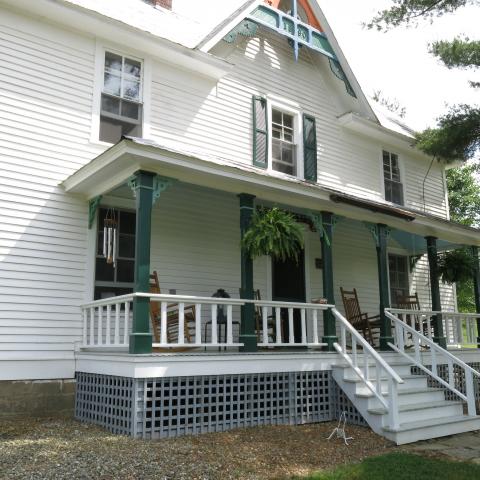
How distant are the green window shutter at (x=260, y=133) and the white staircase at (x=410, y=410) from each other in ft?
14.7

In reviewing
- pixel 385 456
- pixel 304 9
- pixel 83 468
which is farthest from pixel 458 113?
pixel 83 468

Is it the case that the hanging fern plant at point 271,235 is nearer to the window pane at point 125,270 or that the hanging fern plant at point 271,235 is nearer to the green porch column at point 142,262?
the green porch column at point 142,262

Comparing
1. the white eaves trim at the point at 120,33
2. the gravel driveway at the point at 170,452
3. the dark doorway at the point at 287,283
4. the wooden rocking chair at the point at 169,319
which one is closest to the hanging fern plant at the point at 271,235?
the wooden rocking chair at the point at 169,319

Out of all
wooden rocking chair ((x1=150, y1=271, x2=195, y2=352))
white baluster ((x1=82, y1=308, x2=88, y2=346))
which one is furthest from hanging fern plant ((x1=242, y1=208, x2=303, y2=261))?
white baluster ((x1=82, y1=308, x2=88, y2=346))

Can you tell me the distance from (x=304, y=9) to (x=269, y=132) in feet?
9.95

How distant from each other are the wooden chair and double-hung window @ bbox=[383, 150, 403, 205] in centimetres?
325

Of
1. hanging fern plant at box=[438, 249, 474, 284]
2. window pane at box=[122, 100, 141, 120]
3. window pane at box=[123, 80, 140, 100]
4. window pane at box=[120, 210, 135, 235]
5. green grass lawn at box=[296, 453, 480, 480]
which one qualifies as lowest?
green grass lawn at box=[296, 453, 480, 480]

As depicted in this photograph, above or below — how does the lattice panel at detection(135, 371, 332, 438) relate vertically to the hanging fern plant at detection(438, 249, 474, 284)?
below

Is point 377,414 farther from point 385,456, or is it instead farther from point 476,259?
point 476,259

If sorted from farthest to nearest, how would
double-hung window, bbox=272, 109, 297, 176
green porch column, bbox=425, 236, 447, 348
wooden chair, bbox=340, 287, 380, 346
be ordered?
1. double-hung window, bbox=272, 109, 297, 176
2. wooden chair, bbox=340, 287, 380, 346
3. green porch column, bbox=425, 236, 447, 348

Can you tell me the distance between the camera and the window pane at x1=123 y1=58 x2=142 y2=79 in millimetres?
9203

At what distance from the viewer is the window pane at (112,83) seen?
891cm

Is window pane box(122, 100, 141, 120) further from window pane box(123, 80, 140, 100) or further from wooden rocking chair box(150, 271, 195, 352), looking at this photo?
wooden rocking chair box(150, 271, 195, 352)

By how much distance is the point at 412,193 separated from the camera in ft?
46.3
